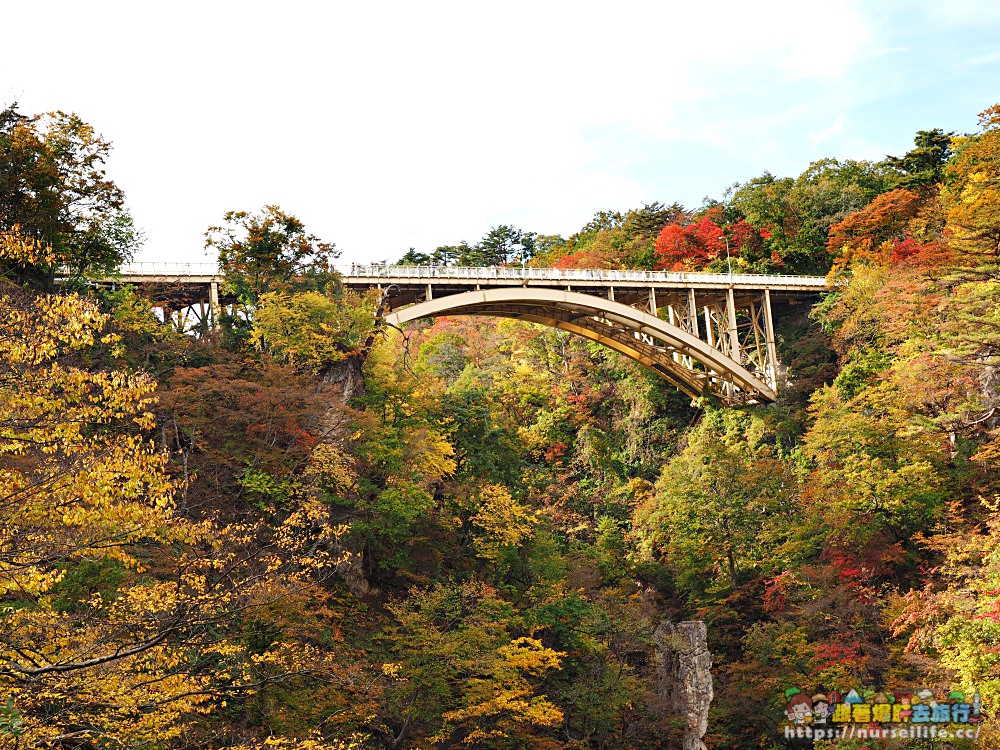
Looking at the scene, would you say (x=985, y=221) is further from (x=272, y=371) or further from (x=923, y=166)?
(x=272, y=371)

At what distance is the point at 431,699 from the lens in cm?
1708

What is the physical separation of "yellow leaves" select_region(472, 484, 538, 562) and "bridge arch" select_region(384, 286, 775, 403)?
23.3 ft

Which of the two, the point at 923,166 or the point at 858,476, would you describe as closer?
the point at 858,476

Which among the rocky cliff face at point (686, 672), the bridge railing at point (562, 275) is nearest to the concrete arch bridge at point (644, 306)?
the bridge railing at point (562, 275)

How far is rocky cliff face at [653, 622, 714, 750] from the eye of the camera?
24.1 m

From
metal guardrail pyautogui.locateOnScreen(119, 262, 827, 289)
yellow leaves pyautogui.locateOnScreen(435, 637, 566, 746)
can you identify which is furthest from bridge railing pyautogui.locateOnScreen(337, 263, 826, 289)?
yellow leaves pyautogui.locateOnScreen(435, 637, 566, 746)

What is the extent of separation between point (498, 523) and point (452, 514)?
46.2 inches

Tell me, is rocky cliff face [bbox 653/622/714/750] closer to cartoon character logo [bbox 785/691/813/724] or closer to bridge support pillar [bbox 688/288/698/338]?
cartoon character logo [bbox 785/691/813/724]

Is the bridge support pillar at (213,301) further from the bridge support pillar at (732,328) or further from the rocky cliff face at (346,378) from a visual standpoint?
the bridge support pillar at (732,328)

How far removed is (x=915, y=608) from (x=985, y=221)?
12.5 metres

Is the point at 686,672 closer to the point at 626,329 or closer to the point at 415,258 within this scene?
the point at 626,329

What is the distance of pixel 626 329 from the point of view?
3338 centimetres

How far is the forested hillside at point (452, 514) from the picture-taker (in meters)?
9.68

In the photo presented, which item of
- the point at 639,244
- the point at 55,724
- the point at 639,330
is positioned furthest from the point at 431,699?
the point at 639,244
